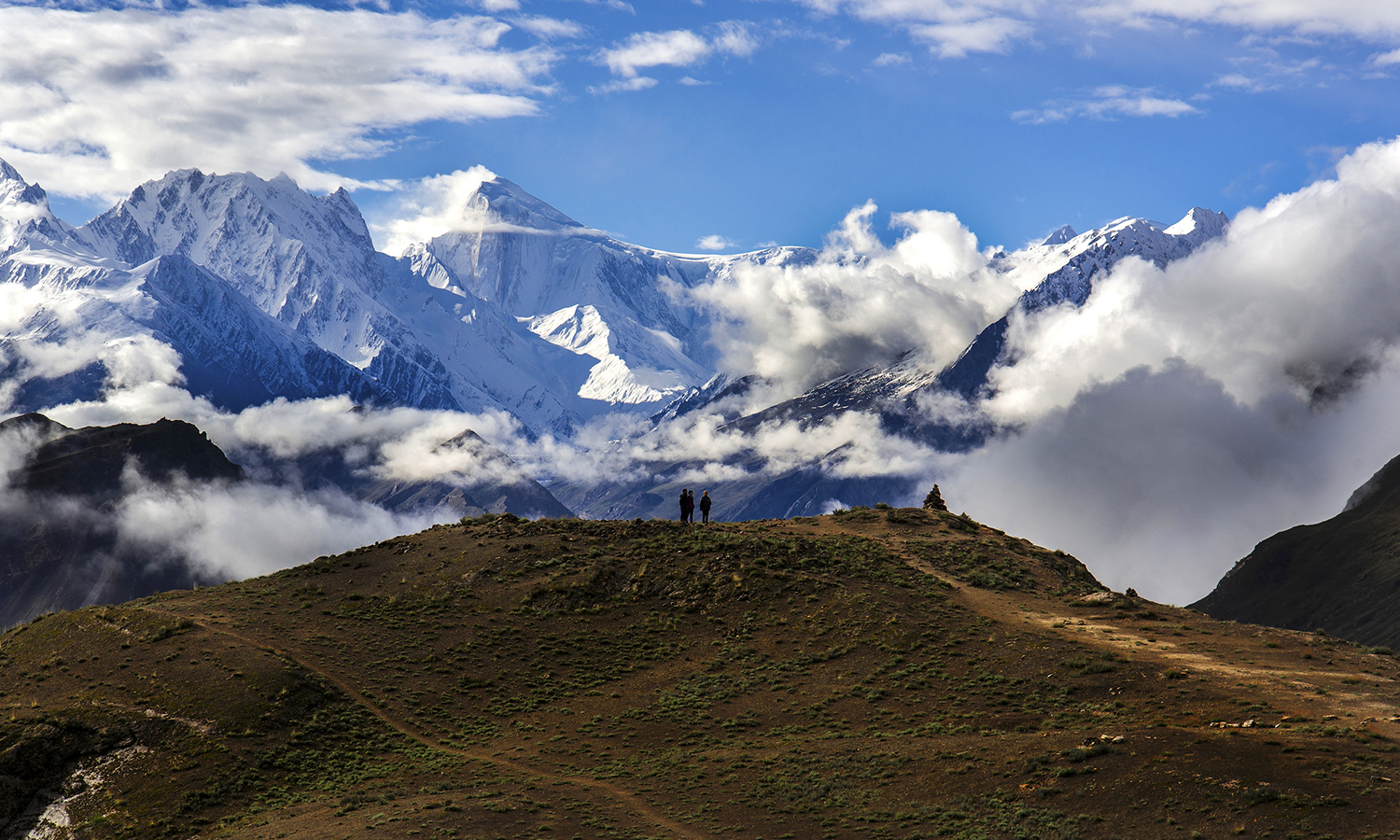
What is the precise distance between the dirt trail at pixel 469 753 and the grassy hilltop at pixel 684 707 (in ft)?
0.55

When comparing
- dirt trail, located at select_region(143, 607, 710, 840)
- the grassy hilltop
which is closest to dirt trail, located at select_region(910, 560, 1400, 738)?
the grassy hilltop

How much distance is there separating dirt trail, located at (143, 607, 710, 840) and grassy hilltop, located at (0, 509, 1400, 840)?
0.17 metres

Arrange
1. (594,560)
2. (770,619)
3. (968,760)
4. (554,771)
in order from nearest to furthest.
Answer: (968,760) → (554,771) → (770,619) → (594,560)

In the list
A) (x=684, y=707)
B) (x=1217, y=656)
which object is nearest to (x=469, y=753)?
(x=684, y=707)

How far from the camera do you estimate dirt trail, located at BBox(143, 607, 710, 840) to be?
3684cm

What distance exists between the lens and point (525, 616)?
58.2 metres

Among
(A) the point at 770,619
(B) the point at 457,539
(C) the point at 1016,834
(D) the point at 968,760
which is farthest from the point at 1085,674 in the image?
(B) the point at 457,539

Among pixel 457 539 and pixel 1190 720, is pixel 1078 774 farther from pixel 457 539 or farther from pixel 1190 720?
pixel 457 539

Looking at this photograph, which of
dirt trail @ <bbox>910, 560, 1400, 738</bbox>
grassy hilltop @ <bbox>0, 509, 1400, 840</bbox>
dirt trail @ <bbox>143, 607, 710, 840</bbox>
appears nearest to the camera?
grassy hilltop @ <bbox>0, 509, 1400, 840</bbox>

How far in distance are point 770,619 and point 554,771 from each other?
17961mm

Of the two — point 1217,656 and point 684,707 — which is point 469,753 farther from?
point 1217,656

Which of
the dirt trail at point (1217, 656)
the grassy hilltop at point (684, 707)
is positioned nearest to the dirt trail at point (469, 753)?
the grassy hilltop at point (684, 707)

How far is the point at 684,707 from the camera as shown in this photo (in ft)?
157

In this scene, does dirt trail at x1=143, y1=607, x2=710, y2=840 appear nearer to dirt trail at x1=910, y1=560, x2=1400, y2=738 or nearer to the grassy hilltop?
the grassy hilltop
